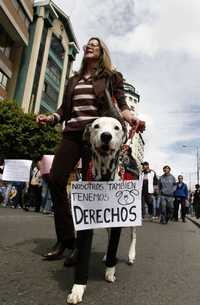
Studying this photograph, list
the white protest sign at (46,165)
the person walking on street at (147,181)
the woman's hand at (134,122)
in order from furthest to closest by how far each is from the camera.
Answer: the person walking on street at (147,181), the white protest sign at (46,165), the woman's hand at (134,122)

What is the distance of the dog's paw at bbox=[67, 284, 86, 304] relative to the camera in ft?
7.91

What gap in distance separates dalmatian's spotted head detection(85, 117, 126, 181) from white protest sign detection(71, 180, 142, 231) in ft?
0.33

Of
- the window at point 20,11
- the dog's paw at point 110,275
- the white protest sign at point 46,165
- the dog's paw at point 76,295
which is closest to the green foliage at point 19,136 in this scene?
the window at point 20,11

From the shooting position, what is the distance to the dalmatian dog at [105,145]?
2.67m

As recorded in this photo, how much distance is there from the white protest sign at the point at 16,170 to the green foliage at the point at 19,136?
16.0 m

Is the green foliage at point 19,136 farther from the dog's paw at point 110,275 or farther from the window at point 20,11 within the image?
the dog's paw at point 110,275

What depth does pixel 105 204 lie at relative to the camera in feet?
9.41

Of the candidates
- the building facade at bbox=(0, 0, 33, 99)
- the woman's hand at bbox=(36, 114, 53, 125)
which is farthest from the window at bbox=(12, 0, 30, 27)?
the woman's hand at bbox=(36, 114, 53, 125)

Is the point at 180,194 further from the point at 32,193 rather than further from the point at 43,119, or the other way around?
the point at 43,119

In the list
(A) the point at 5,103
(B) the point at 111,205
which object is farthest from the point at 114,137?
(A) the point at 5,103

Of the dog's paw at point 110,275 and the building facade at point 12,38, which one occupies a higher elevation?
the building facade at point 12,38

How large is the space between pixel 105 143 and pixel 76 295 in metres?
→ 1.03

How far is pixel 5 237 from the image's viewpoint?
5156 mm

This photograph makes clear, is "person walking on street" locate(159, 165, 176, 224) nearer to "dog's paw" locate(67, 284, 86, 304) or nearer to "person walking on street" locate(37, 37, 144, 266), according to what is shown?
"person walking on street" locate(37, 37, 144, 266)
